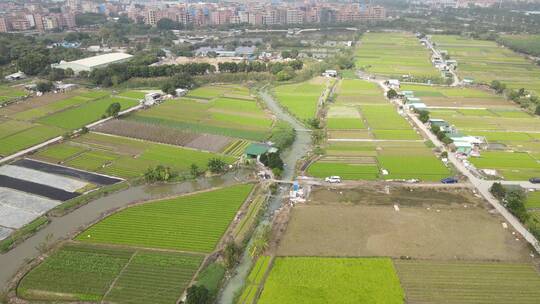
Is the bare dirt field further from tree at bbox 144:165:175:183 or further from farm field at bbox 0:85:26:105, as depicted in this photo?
farm field at bbox 0:85:26:105

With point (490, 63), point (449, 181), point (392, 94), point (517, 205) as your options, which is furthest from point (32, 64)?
point (490, 63)

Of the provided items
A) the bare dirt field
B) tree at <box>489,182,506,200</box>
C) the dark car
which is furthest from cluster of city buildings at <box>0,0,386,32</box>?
tree at <box>489,182,506,200</box>

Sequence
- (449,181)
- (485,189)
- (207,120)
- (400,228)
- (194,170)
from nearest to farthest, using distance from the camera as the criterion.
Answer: (400,228), (485,189), (449,181), (194,170), (207,120)

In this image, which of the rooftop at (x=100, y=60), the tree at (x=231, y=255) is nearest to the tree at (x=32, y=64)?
the rooftop at (x=100, y=60)

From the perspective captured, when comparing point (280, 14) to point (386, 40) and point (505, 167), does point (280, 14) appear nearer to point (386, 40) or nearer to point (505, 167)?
point (386, 40)

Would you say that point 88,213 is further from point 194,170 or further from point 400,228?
point 400,228

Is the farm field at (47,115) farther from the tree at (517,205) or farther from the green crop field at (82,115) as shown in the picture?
the tree at (517,205)

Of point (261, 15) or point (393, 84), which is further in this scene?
point (261, 15)
